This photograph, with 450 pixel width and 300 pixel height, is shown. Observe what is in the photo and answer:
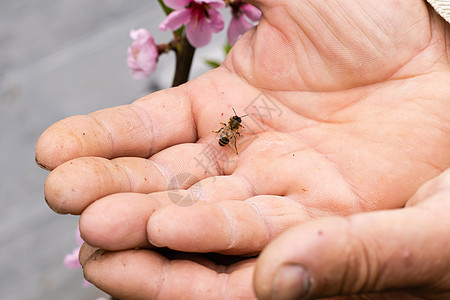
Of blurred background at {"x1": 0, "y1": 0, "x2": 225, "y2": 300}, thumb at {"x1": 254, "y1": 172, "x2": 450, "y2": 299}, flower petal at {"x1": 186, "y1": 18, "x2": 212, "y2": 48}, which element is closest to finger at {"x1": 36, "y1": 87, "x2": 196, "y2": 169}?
flower petal at {"x1": 186, "y1": 18, "x2": 212, "y2": 48}

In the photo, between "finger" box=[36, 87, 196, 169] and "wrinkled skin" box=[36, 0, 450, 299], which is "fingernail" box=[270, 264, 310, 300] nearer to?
"wrinkled skin" box=[36, 0, 450, 299]

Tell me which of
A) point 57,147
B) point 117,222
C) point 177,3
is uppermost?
point 177,3

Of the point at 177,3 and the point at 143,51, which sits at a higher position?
the point at 177,3

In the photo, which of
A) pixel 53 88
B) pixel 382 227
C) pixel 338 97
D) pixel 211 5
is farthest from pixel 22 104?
pixel 382 227

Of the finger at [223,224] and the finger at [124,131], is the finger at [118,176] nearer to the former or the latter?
the finger at [124,131]

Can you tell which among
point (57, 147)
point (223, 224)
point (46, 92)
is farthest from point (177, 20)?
point (46, 92)

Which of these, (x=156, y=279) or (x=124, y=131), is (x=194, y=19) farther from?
(x=156, y=279)
